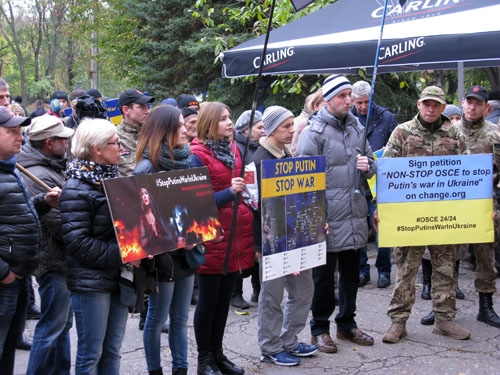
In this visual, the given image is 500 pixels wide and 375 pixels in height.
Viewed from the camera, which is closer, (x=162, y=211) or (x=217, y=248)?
(x=162, y=211)

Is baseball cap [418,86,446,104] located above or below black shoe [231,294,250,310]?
above

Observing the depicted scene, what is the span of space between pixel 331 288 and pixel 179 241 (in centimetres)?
188

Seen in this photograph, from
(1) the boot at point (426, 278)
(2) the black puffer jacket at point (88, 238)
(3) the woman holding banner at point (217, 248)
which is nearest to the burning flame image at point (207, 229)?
(3) the woman holding banner at point (217, 248)

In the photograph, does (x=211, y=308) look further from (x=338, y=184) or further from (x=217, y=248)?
(x=338, y=184)

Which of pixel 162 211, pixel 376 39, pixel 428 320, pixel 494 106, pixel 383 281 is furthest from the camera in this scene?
pixel 494 106

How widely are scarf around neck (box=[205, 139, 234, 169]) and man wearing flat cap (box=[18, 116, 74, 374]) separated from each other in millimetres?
1026

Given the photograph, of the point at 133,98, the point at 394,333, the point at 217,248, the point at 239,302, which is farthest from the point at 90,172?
the point at 239,302

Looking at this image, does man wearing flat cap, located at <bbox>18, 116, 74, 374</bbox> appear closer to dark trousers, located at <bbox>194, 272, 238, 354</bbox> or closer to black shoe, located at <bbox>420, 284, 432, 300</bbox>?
dark trousers, located at <bbox>194, 272, 238, 354</bbox>

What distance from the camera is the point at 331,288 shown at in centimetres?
543

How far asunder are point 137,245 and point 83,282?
0.39 metres

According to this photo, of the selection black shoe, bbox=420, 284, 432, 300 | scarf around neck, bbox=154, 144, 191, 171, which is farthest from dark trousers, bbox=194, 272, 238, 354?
black shoe, bbox=420, 284, 432, 300

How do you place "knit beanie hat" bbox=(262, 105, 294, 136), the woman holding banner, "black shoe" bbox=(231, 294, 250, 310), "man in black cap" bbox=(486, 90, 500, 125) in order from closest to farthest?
the woman holding banner → "knit beanie hat" bbox=(262, 105, 294, 136) → "black shoe" bbox=(231, 294, 250, 310) → "man in black cap" bbox=(486, 90, 500, 125)

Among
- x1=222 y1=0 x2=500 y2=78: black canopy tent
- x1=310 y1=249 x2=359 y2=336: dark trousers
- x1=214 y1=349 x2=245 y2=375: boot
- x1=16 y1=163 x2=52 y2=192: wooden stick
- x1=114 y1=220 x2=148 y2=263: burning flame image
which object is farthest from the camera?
x1=222 y1=0 x2=500 y2=78: black canopy tent

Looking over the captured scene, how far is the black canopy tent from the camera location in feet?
20.6
